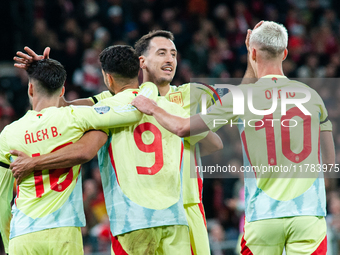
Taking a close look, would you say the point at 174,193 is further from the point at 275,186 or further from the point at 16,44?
the point at 16,44

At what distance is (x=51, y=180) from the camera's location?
4105mm

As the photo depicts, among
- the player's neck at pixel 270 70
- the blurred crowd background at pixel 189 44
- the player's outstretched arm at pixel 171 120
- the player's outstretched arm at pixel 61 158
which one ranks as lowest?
the player's outstretched arm at pixel 61 158

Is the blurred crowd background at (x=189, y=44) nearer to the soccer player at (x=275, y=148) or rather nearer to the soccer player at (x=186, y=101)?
the soccer player at (x=186, y=101)

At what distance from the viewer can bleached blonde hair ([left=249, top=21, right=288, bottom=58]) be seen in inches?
161

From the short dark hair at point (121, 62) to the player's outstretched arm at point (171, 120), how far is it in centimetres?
33

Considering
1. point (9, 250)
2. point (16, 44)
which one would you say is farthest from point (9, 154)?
point (16, 44)

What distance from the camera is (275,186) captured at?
3953 mm

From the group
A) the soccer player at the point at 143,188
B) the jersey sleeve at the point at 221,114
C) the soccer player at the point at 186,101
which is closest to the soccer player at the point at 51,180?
the soccer player at the point at 143,188

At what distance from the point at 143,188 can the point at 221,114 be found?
3.04ft

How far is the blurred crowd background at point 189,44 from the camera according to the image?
9.87 meters

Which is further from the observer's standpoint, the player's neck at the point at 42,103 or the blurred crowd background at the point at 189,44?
the blurred crowd background at the point at 189,44

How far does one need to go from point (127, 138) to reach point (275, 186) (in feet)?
4.38

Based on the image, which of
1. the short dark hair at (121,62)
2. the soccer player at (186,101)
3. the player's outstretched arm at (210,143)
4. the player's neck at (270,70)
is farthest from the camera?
the player's outstretched arm at (210,143)

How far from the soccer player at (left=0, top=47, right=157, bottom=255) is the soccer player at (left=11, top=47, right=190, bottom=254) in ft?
0.45
